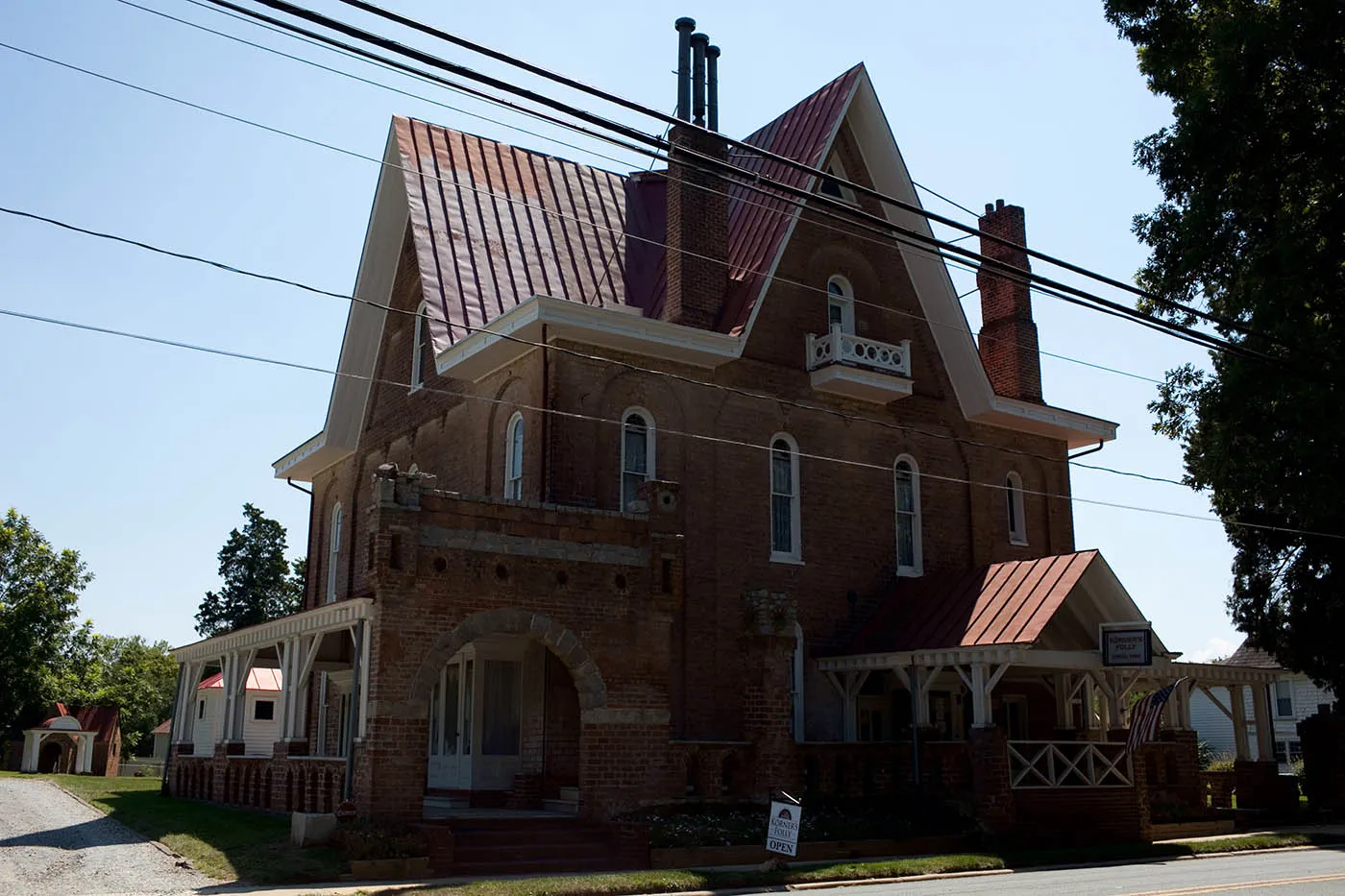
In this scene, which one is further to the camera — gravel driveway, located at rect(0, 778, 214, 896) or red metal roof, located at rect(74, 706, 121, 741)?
red metal roof, located at rect(74, 706, 121, 741)

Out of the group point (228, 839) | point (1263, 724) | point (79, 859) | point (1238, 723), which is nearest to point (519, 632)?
point (228, 839)

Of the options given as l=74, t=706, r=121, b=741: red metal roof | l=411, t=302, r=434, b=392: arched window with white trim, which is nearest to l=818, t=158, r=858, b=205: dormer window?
l=411, t=302, r=434, b=392: arched window with white trim

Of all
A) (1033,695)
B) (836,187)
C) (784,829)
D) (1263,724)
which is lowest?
(784,829)

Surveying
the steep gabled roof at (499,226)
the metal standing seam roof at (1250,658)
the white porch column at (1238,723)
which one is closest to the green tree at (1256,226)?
the white porch column at (1238,723)

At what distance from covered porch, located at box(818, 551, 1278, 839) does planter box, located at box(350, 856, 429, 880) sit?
9.98 meters

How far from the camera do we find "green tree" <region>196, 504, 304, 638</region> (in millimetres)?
77188

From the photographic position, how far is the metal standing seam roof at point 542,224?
25156 millimetres

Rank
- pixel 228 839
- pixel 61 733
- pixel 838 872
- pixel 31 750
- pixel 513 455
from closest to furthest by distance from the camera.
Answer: pixel 838 872 → pixel 228 839 → pixel 513 455 → pixel 31 750 → pixel 61 733

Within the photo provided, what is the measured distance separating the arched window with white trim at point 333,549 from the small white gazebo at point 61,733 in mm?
32823

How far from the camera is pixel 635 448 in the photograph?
23828mm

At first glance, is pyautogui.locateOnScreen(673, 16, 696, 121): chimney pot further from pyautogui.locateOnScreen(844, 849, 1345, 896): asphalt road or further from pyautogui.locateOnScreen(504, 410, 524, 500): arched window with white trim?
pyautogui.locateOnScreen(844, 849, 1345, 896): asphalt road

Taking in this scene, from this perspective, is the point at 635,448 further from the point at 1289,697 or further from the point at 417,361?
the point at 1289,697

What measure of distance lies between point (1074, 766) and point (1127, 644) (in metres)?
2.39

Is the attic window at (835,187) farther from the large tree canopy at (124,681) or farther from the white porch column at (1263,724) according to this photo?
the large tree canopy at (124,681)
